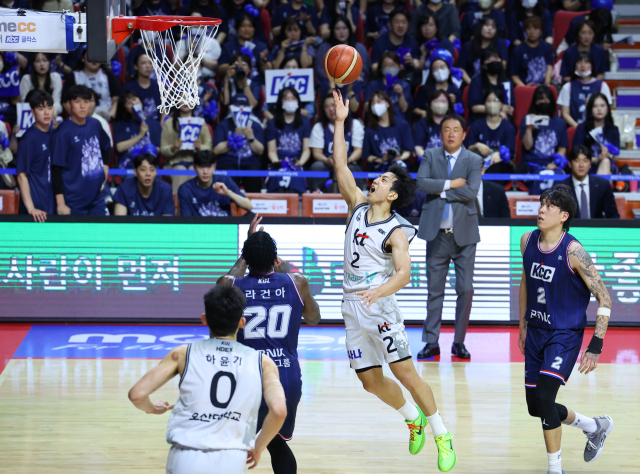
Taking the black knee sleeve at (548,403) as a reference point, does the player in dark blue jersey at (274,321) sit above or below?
above

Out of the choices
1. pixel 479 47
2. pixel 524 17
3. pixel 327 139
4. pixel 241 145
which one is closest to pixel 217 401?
pixel 241 145

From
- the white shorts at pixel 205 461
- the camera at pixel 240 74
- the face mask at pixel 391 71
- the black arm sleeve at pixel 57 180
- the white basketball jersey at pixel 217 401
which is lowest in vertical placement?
the white shorts at pixel 205 461

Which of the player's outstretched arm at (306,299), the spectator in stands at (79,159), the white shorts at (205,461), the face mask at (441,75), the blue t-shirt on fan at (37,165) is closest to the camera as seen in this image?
the white shorts at (205,461)

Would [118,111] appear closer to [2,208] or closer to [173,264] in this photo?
[2,208]

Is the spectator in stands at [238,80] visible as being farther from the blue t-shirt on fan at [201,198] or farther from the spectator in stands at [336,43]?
the blue t-shirt on fan at [201,198]

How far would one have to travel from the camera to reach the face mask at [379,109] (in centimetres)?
1069

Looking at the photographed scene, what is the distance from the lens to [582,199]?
9.23 meters

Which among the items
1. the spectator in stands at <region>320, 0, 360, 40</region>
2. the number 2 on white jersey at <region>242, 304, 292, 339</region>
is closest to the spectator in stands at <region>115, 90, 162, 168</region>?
the spectator in stands at <region>320, 0, 360, 40</region>

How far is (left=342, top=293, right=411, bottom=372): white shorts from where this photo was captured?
5.28 meters

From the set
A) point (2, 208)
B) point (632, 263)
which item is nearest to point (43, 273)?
point (2, 208)

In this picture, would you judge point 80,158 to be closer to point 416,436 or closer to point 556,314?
point 416,436

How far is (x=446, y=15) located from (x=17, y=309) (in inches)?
310

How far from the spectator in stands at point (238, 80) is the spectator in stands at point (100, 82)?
1494mm

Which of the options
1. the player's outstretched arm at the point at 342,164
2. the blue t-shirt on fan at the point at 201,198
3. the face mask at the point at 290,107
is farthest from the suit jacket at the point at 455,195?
the face mask at the point at 290,107
